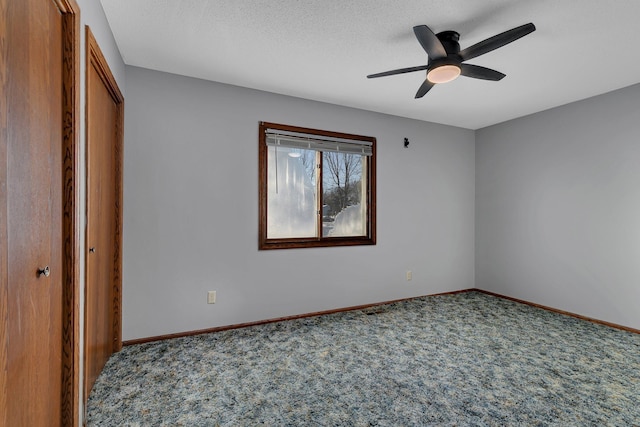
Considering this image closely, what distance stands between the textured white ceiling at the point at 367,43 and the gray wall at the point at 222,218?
0.28 m

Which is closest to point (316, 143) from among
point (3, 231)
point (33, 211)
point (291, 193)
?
point (291, 193)

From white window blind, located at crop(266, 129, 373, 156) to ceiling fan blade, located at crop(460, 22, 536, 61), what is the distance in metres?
1.74

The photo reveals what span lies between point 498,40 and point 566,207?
2694mm

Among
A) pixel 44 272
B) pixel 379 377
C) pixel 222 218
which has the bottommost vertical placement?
pixel 379 377

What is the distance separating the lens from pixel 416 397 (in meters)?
2.02

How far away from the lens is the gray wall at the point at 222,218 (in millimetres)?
2797

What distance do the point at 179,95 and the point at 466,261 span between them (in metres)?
4.30

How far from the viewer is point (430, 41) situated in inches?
77.8

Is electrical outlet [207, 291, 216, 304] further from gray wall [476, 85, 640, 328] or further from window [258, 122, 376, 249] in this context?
gray wall [476, 85, 640, 328]

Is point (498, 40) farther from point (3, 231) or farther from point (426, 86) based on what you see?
point (3, 231)

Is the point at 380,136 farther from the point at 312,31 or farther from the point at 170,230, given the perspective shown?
the point at 170,230

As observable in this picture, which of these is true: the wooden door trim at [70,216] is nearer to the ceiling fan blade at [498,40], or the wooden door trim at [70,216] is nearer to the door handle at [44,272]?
the door handle at [44,272]

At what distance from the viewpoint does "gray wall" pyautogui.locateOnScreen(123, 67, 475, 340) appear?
280 cm

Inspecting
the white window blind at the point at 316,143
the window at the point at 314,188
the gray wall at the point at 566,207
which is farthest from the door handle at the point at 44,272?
the gray wall at the point at 566,207
